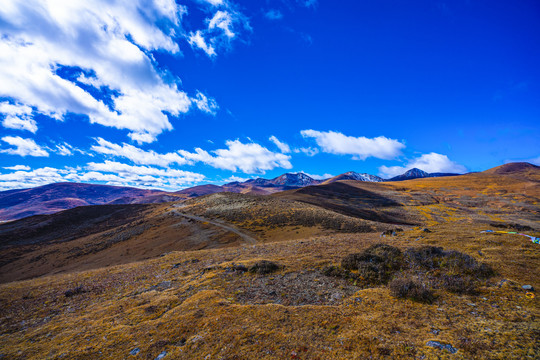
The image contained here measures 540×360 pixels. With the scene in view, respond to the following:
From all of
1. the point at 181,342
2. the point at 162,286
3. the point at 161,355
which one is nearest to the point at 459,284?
the point at 181,342

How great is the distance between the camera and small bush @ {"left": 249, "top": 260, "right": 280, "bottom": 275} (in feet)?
37.5

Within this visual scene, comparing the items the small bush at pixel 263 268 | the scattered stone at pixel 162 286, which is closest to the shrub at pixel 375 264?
the small bush at pixel 263 268

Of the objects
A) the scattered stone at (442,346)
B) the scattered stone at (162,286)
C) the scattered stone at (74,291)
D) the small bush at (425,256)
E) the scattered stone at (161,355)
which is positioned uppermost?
the small bush at (425,256)

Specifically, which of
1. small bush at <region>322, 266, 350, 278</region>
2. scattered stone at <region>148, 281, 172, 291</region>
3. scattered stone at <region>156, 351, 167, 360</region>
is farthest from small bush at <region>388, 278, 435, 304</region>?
scattered stone at <region>148, 281, 172, 291</region>

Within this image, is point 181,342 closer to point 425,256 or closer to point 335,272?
point 335,272

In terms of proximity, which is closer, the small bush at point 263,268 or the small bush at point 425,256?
the small bush at point 425,256

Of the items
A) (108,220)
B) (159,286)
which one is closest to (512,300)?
(159,286)

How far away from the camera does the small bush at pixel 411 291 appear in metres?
7.13

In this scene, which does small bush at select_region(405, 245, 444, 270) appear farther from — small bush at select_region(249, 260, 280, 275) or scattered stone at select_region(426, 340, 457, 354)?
small bush at select_region(249, 260, 280, 275)

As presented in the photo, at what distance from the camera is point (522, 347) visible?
4664mm

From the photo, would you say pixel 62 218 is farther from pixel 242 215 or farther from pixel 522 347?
pixel 522 347

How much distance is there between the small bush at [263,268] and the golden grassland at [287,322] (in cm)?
42

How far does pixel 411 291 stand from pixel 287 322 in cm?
462

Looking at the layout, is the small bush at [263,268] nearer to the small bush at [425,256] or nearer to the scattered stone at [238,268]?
the scattered stone at [238,268]
